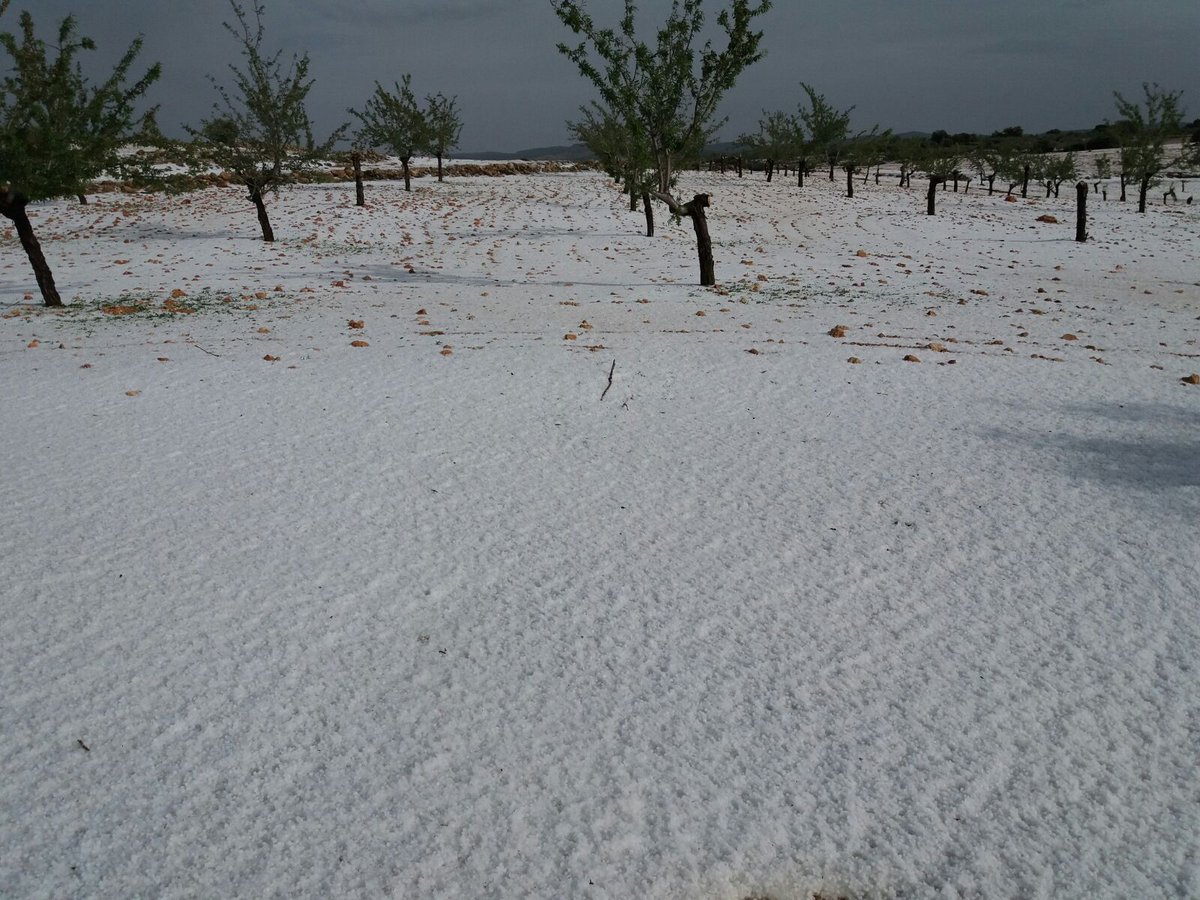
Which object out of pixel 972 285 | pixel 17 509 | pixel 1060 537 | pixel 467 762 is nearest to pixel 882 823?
pixel 467 762

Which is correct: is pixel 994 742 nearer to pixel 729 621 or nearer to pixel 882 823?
pixel 882 823

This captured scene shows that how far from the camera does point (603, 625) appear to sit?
271cm

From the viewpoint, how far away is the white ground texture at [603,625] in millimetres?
1807

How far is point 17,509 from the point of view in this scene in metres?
3.61

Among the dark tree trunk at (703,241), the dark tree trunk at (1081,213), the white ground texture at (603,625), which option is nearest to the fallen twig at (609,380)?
the white ground texture at (603,625)

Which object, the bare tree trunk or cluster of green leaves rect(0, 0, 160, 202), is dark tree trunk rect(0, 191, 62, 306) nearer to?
cluster of green leaves rect(0, 0, 160, 202)

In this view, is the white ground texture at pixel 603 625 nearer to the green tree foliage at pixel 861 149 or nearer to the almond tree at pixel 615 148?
the almond tree at pixel 615 148

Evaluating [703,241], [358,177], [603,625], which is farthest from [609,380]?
[358,177]

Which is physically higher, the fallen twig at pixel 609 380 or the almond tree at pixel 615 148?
the almond tree at pixel 615 148

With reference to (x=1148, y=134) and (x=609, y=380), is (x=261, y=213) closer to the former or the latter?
(x=609, y=380)

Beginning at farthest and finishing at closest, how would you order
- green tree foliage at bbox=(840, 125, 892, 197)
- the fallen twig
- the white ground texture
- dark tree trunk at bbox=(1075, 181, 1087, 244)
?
green tree foliage at bbox=(840, 125, 892, 197)
dark tree trunk at bbox=(1075, 181, 1087, 244)
the fallen twig
the white ground texture

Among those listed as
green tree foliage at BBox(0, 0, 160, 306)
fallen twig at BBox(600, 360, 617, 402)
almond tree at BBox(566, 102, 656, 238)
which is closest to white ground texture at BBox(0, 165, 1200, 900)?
fallen twig at BBox(600, 360, 617, 402)

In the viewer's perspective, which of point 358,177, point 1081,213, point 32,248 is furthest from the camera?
point 358,177

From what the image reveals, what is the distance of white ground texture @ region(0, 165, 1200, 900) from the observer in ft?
5.93
